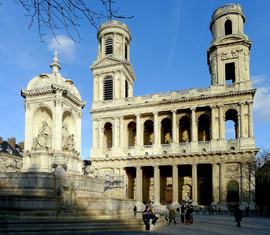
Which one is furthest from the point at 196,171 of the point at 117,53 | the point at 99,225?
the point at 99,225

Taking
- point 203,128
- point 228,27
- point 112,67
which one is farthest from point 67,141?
point 228,27

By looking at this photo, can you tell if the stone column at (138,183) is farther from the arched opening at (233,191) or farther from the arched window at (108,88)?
the arched window at (108,88)

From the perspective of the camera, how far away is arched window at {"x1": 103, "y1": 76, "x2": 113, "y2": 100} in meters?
49.3

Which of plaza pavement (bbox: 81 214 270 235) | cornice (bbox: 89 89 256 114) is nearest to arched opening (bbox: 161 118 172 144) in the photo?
cornice (bbox: 89 89 256 114)

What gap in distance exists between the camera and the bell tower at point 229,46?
4262 centimetres

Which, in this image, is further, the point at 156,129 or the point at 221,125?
the point at 156,129

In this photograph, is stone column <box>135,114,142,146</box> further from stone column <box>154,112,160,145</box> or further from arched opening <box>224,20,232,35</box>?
arched opening <box>224,20,232,35</box>

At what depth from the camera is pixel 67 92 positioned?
794 inches

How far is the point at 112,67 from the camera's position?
49.1 m

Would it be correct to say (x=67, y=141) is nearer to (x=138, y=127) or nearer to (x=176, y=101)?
(x=138, y=127)

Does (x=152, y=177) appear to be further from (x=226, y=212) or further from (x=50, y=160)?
(x=50, y=160)

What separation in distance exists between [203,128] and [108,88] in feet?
53.4

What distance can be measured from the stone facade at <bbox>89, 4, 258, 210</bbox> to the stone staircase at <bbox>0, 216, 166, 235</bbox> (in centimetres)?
2496

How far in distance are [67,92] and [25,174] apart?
6.38 metres
